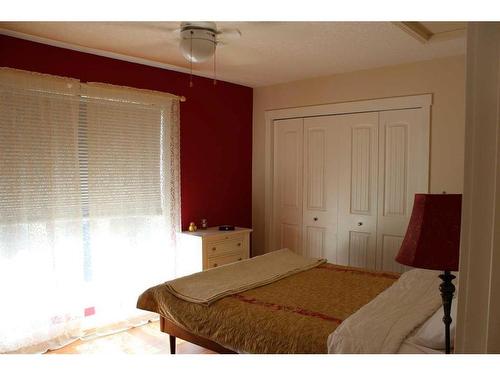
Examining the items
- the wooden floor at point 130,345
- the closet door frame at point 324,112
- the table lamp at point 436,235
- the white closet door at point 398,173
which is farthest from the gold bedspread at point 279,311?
the closet door frame at point 324,112

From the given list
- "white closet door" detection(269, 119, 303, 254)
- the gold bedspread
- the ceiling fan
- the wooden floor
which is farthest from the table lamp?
"white closet door" detection(269, 119, 303, 254)

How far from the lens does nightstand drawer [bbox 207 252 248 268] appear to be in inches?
153

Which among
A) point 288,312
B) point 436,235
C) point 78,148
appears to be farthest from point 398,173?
point 78,148

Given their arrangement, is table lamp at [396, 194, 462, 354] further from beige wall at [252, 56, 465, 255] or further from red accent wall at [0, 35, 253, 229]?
red accent wall at [0, 35, 253, 229]

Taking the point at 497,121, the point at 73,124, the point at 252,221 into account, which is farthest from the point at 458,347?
the point at 252,221

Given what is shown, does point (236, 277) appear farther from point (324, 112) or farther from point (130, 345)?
point (324, 112)

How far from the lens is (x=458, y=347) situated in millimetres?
624

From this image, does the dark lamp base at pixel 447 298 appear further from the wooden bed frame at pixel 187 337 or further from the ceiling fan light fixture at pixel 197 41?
the ceiling fan light fixture at pixel 197 41

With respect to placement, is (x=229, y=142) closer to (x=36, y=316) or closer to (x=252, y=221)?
(x=252, y=221)

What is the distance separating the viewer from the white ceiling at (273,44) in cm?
276

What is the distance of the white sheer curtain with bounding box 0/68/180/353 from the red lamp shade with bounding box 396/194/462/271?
2.73 meters

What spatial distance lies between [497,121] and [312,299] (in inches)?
82.6
